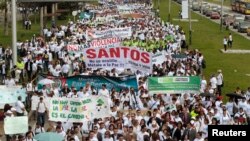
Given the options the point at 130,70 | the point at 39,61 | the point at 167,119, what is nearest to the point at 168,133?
the point at 167,119

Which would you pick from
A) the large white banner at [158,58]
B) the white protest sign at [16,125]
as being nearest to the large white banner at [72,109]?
the white protest sign at [16,125]

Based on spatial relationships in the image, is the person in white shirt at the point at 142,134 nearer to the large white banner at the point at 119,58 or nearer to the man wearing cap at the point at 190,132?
the man wearing cap at the point at 190,132

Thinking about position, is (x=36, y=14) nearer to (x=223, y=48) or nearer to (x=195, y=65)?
(x=223, y=48)

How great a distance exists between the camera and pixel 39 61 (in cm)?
2797

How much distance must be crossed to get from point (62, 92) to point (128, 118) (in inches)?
166

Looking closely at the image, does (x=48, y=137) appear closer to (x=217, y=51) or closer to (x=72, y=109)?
(x=72, y=109)

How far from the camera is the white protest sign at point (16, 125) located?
594 inches

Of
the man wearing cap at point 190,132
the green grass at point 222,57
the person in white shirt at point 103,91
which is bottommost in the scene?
the green grass at point 222,57

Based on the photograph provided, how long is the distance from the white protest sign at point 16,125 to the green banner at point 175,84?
5.69 m

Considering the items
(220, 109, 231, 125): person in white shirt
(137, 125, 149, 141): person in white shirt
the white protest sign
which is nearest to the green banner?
(220, 109, 231, 125): person in white shirt

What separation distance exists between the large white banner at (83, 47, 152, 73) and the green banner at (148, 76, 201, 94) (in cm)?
158

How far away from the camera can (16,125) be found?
1512 cm

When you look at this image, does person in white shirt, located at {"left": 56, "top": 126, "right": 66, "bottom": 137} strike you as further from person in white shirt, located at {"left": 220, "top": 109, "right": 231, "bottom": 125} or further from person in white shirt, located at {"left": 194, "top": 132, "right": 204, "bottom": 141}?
person in white shirt, located at {"left": 220, "top": 109, "right": 231, "bottom": 125}

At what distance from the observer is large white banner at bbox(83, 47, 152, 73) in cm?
2130
